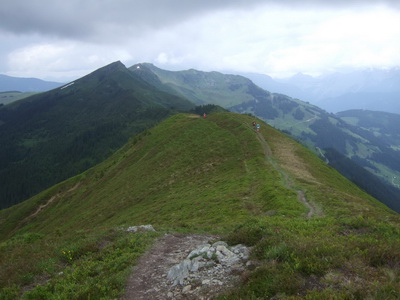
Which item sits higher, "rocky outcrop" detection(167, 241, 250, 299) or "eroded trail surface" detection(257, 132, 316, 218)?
"rocky outcrop" detection(167, 241, 250, 299)

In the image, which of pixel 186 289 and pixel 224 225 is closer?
pixel 186 289

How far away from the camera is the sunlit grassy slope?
414 inches

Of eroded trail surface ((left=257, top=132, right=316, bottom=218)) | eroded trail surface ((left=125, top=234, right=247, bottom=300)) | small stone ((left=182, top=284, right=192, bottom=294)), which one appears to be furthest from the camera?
eroded trail surface ((left=257, top=132, right=316, bottom=218))

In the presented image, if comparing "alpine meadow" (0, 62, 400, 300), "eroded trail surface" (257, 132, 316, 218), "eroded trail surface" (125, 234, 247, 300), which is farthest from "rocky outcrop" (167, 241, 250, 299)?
"eroded trail surface" (257, 132, 316, 218)

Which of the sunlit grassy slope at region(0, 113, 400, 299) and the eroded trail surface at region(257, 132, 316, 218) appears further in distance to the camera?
the eroded trail surface at region(257, 132, 316, 218)

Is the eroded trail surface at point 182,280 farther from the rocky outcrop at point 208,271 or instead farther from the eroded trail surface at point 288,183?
the eroded trail surface at point 288,183

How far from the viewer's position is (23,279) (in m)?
15.5

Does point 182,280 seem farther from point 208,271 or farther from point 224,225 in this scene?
point 224,225

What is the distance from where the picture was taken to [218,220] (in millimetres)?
28188

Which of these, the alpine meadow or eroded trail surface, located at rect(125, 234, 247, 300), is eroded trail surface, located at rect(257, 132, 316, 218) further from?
eroded trail surface, located at rect(125, 234, 247, 300)

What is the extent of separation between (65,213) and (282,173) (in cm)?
5237

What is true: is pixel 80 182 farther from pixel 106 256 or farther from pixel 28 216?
pixel 106 256

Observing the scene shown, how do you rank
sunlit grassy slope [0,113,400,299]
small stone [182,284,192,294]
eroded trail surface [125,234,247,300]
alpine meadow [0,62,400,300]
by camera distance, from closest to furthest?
alpine meadow [0,62,400,300]
sunlit grassy slope [0,113,400,299]
eroded trail surface [125,234,247,300]
small stone [182,284,192,294]

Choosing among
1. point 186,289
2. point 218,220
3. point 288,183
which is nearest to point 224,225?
point 218,220
